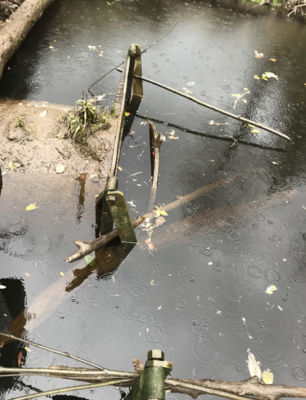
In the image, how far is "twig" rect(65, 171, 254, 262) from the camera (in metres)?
3.75

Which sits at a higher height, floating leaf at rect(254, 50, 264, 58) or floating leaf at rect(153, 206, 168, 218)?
floating leaf at rect(254, 50, 264, 58)

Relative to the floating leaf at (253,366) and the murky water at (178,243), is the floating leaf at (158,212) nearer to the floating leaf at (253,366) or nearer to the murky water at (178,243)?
the murky water at (178,243)

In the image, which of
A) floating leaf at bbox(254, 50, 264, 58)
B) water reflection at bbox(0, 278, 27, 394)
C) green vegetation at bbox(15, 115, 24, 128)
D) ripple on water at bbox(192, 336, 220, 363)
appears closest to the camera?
water reflection at bbox(0, 278, 27, 394)

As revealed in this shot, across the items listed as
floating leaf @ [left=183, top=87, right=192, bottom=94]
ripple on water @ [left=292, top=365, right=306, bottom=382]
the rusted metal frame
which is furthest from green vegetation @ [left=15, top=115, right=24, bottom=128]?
ripple on water @ [left=292, top=365, right=306, bottom=382]

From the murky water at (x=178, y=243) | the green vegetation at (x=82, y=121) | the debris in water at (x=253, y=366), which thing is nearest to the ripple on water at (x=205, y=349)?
the murky water at (x=178, y=243)

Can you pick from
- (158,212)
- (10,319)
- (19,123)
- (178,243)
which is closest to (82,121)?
(19,123)

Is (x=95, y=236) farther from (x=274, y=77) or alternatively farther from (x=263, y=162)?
(x=274, y=77)

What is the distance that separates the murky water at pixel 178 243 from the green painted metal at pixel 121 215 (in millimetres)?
195

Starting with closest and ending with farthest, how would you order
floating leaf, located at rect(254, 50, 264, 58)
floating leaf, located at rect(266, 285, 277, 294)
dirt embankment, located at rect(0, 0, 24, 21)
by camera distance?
1. floating leaf, located at rect(266, 285, 277, 294)
2. dirt embankment, located at rect(0, 0, 24, 21)
3. floating leaf, located at rect(254, 50, 264, 58)

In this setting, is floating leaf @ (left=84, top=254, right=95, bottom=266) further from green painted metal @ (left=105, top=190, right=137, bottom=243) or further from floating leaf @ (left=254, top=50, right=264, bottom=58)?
floating leaf @ (left=254, top=50, right=264, bottom=58)

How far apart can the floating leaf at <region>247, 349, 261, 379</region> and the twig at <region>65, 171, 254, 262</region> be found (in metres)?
2.00

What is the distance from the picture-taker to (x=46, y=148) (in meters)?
4.99

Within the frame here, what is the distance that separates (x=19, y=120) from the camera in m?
5.04

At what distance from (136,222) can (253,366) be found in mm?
2107
